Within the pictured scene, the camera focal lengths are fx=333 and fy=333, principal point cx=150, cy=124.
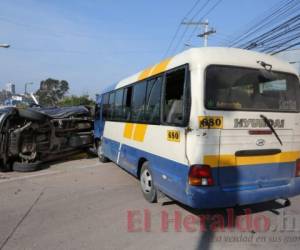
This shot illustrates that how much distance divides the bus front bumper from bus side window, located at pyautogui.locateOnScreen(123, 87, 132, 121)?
3544 millimetres

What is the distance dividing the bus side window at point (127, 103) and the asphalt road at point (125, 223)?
1.71m

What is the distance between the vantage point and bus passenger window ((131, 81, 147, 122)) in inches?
271

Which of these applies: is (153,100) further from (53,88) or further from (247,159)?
(53,88)

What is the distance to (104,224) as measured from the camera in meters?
5.44

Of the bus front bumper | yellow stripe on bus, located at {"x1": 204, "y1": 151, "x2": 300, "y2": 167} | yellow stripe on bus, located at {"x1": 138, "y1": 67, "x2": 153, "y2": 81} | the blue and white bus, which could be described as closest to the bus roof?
the blue and white bus

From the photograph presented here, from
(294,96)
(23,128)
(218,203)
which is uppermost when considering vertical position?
(294,96)

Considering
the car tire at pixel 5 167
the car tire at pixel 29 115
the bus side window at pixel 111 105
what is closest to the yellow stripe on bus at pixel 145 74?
the bus side window at pixel 111 105

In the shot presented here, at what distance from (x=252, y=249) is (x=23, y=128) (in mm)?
7831

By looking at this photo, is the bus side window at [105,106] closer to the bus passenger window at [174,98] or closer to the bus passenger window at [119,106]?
the bus passenger window at [119,106]

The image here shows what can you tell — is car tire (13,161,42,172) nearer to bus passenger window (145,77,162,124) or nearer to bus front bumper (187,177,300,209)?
bus passenger window (145,77,162,124)

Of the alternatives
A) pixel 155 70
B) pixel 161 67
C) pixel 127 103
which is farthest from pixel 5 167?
pixel 161 67

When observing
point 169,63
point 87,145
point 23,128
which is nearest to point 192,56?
point 169,63

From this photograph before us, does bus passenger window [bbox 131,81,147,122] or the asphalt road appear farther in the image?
bus passenger window [bbox 131,81,147,122]

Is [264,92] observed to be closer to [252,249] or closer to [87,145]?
[252,249]
